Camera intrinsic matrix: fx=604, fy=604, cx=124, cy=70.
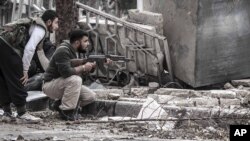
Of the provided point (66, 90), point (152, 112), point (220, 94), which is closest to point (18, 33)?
point (66, 90)

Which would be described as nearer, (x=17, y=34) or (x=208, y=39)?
(x=17, y=34)

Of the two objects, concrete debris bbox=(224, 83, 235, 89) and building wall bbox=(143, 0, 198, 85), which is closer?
building wall bbox=(143, 0, 198, 85)

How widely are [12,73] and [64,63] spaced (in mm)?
642

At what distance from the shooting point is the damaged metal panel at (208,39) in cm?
997

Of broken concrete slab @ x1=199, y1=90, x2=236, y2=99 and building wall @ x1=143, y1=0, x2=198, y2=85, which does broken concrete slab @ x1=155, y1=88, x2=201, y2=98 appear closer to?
broken concrete slab @ x1=199, y1=90, x2=236, y2=99

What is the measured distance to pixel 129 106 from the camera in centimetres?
820

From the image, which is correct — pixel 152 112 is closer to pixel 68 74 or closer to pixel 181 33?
pixel 68 74

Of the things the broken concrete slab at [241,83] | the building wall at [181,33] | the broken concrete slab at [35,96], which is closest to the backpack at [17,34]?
the broken concrete slab at [35,96]

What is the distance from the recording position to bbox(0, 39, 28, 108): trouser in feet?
23.3

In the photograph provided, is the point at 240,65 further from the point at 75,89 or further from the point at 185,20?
the point at 75,89

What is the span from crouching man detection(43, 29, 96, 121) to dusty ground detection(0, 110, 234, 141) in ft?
0.86

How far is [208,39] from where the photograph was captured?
397 inches

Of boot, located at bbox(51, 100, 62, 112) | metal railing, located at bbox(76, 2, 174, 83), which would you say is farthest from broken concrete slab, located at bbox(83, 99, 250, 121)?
metal railing, located at bbox(76, 2, 174, 83)

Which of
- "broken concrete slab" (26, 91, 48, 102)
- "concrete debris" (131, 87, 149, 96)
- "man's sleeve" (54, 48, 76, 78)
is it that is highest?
"man's sleeve" (54, 48, 76, 78)
